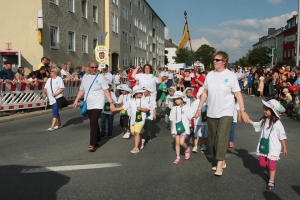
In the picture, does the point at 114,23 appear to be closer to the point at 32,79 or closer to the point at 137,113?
the point at 32,79

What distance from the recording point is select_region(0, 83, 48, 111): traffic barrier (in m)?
12.1

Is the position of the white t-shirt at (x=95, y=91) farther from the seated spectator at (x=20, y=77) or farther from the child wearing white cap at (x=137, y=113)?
the seated spectator at (x=20, y=77)

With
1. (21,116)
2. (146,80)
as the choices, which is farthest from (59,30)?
(146,80)

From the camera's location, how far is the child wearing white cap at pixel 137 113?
6805mm

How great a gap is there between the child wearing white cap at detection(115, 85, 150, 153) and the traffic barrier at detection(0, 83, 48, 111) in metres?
6.80

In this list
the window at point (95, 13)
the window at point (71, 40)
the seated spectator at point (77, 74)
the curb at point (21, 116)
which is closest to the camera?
the curb at point (21, 116)

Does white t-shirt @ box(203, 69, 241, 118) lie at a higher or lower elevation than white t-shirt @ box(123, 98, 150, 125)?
higher

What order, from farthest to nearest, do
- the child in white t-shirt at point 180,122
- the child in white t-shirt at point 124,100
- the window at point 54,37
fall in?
the window at point 54,37, the child in white t-shirt at point 124,100, the child in white t-shirt at point 180,122

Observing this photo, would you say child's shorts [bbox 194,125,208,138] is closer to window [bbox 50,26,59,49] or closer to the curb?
the curb

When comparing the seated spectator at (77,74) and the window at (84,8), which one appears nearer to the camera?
the seated spectator at (77,74)

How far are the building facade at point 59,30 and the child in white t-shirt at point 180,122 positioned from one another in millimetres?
11527

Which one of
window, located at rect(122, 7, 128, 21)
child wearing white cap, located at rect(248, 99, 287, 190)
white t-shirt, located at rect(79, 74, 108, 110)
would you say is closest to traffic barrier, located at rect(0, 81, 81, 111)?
white t-shirt, located at rect(79, 74, 108, 110)

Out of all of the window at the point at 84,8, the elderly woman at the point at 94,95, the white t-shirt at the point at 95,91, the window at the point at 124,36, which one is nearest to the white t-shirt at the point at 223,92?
the elderly woman at the point at 94,95

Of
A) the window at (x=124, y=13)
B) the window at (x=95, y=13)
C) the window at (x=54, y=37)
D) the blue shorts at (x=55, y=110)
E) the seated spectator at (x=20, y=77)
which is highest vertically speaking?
the window at (x=124, y=13)
